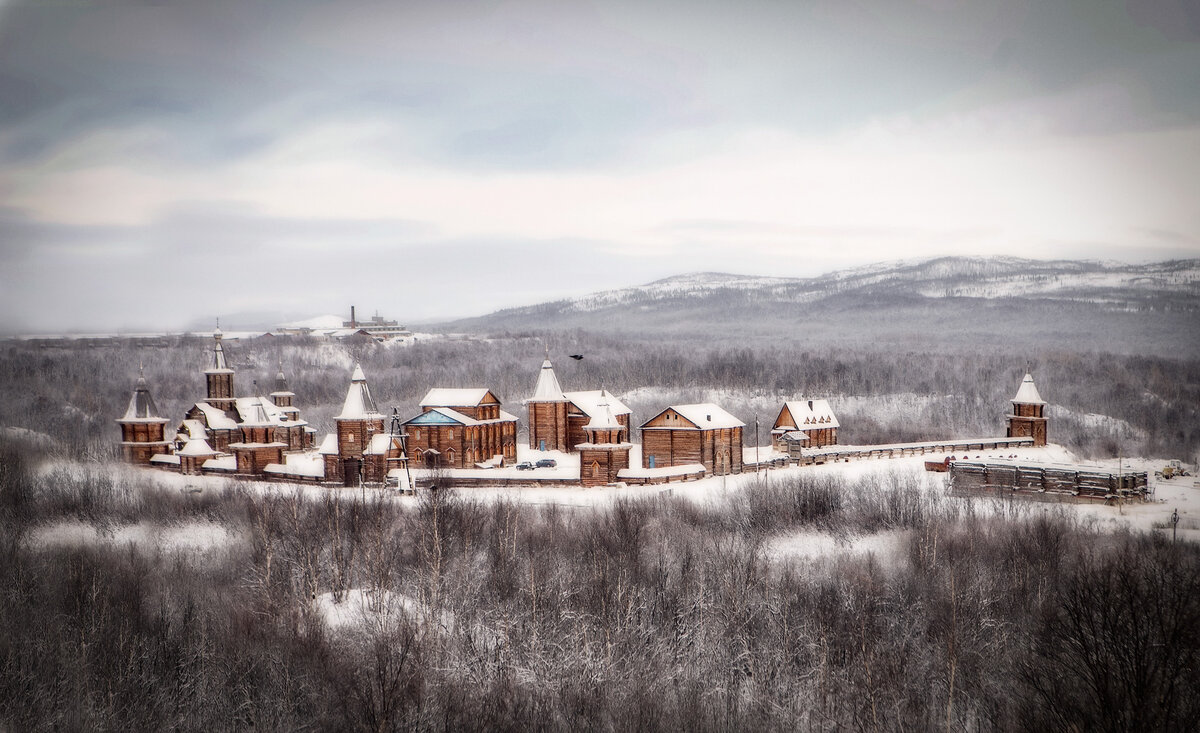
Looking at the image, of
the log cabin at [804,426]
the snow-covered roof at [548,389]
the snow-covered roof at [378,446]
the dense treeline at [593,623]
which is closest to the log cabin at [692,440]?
the log cabin at [804,426]

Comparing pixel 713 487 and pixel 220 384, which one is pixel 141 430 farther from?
pixel 713 487

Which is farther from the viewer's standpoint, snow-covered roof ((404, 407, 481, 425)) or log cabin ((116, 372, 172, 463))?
log cabin ((116, 372, 172, 463))

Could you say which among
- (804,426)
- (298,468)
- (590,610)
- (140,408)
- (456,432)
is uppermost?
(140,408)

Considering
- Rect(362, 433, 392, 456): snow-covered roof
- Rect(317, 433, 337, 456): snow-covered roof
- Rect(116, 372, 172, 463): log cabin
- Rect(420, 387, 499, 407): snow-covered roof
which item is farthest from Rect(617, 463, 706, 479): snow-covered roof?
Rect(116, 372, 172, 463): log cabin

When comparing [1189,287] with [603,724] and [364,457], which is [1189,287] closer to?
[603,724]

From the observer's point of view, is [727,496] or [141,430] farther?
[141,430]

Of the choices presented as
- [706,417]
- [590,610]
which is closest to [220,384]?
[706,417]

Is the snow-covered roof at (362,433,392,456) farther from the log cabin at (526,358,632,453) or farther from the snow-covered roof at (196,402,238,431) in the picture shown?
the snow-covered roof at (196,402,238,431)
